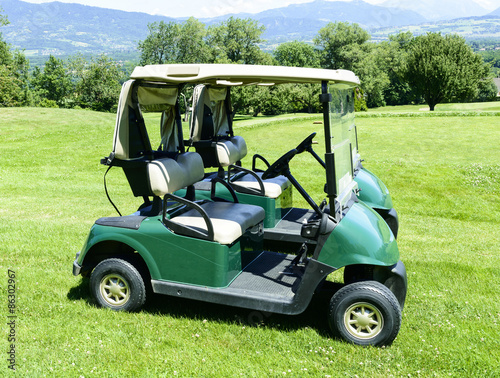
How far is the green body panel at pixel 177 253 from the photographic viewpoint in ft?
11.2

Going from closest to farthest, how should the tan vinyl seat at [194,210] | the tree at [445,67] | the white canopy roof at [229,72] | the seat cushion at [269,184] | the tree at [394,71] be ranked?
the white canopy roof at [229,72], the tan vinyl seat at [194,210], the seat cushion at [269,184], the tree at [445,67], the tree at [394,71]

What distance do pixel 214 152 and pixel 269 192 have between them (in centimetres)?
95

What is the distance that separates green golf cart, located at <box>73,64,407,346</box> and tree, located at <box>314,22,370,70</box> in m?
51.2

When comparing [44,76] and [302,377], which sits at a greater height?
[44,76]

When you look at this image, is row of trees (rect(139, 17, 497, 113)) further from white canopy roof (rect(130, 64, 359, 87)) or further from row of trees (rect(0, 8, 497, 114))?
white canopy roof (rect(130, 64, 359, 87))

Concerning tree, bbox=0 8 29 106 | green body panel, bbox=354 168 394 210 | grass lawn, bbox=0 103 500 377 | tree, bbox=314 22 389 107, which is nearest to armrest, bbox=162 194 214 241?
grass lawn, bbox=0 103 500 377

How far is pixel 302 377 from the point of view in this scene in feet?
9.27

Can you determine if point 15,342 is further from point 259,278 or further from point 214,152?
point 214,152

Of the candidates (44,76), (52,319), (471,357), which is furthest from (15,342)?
(44,76)

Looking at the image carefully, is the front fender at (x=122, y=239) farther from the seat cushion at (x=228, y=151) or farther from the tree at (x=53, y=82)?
the tree at (x=53, y=82)

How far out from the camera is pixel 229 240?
11.2 feet

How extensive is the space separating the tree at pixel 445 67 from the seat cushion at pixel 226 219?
3791 cm

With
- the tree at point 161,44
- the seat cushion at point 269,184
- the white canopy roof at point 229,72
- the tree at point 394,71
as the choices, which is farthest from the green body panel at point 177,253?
the tree at point 394,71

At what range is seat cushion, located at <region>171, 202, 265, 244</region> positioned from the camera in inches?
135
